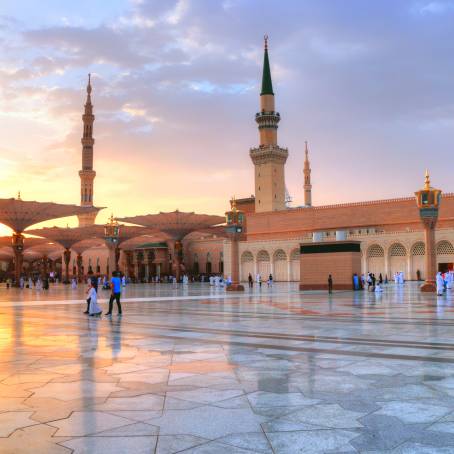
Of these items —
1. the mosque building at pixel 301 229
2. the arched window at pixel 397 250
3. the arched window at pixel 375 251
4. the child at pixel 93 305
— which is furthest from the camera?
the arched window at pixel 375 251

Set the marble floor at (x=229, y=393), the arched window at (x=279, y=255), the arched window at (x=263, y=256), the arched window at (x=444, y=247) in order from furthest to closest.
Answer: the arched window at (x=263, y=256) < the arched window at (x=279, y=255) < the arched window at (x=444, y=247) < the marble floor at (x=229, y=393)

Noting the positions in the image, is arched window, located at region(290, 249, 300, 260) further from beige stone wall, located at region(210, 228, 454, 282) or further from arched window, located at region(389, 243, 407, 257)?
arched window, located at region(389, 243, 407, 257)

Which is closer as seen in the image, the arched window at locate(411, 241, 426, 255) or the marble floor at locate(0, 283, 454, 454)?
the marble floor at locate(0, 283, 454, 454)

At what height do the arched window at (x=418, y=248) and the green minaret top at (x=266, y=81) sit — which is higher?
the green minaret top at (x=266, y=81)

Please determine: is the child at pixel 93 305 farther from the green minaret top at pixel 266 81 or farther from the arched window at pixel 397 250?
the green minaret top at pixel 266 81

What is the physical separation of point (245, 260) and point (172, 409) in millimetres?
55639

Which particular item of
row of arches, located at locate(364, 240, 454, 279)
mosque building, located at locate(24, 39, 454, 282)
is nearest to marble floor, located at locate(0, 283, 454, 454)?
mosque building, located at locate(24, 39, 454, 282)

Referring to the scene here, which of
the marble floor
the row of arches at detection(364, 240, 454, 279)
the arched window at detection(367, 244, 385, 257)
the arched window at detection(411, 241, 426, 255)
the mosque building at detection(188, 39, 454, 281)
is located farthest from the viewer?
the arched window at detection(367, 244, 385, 257)

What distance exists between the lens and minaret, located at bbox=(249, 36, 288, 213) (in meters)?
66.1

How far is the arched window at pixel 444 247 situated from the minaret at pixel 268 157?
2548 centimetres

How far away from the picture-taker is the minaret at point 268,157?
66.1 m

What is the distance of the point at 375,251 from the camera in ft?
160

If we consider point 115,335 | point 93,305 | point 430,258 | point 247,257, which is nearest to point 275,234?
point 247,257

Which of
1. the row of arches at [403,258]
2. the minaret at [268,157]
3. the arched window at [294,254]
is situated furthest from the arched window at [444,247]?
the minaret at [268,157]
